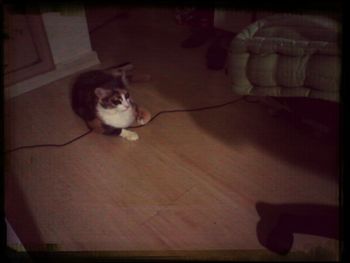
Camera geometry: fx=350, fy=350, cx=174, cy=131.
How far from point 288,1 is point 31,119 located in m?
0.91

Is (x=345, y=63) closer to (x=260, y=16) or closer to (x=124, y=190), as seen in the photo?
(x=260, y=16)

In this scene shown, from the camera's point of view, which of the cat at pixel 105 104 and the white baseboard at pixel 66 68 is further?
the white baseboard at pixel 66 68

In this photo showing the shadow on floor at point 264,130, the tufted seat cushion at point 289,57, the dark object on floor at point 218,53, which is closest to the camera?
the tufted seat cushion at point 289,57

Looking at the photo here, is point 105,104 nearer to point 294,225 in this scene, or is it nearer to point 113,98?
point 113,98

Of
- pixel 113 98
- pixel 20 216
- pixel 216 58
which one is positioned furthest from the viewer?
pixel 216 58

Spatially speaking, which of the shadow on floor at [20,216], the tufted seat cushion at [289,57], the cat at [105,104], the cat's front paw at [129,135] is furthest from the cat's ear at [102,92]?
the tufted seat cushion at [289,57]

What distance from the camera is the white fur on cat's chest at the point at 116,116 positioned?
1083mm

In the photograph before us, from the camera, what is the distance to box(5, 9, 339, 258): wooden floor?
2.84ft

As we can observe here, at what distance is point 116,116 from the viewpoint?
1.09m

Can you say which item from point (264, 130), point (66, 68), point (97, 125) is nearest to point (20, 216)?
point (97, 125)

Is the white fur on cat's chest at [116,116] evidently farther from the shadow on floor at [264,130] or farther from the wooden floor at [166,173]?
the shadow on floor at [264,130]

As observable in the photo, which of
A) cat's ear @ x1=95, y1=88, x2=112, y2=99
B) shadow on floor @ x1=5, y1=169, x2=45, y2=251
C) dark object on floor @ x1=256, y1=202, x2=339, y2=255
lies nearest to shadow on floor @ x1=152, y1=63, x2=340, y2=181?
dark object on floor @ x1=256, y1=202, x2=339, y2=255

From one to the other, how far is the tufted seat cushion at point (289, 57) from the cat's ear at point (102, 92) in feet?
1.70

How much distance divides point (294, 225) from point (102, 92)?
2.13 ft
